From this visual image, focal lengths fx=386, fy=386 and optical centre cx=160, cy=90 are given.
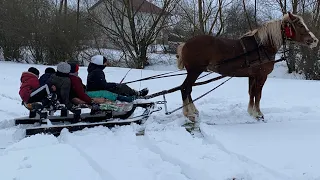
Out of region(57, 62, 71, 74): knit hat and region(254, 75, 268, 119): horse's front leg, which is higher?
region(57, 62, 71, 74): knit hat

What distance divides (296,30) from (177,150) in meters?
3.63

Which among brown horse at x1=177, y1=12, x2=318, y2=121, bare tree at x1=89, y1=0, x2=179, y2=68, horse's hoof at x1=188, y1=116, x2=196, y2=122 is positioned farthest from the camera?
bare tree at x1=89, y1=0, x2=179, y2=68

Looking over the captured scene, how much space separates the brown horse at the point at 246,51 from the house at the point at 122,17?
15.9 metres

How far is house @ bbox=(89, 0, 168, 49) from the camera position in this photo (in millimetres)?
23297

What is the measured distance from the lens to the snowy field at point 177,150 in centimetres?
434

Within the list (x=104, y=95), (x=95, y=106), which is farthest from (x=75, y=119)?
(x=104, y=95)

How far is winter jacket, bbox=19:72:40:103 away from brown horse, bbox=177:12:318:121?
9.12ft

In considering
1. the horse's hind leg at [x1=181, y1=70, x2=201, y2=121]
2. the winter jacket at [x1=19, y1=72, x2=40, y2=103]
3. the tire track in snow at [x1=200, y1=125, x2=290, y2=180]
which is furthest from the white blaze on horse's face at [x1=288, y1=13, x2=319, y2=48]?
the winter jacket at [x1=19, y1=72, x2=40, y2=103]

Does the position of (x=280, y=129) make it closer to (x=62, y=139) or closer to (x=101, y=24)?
(x=62, y=139)

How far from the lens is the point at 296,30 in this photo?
7.21 meters

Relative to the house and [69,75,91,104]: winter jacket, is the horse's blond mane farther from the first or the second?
the house

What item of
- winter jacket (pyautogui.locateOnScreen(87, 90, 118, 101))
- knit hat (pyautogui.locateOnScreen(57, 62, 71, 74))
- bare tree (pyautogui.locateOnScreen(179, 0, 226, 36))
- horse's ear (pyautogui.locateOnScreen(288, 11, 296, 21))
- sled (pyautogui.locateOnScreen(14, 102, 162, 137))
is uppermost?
bare tree (pyautogui.locateOnScreen(179, 0, 226, 36))

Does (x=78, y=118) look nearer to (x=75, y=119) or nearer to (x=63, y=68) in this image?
(x=75, y=119)

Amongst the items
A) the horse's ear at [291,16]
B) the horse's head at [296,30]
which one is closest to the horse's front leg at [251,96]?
the horse's head at [296,30]
